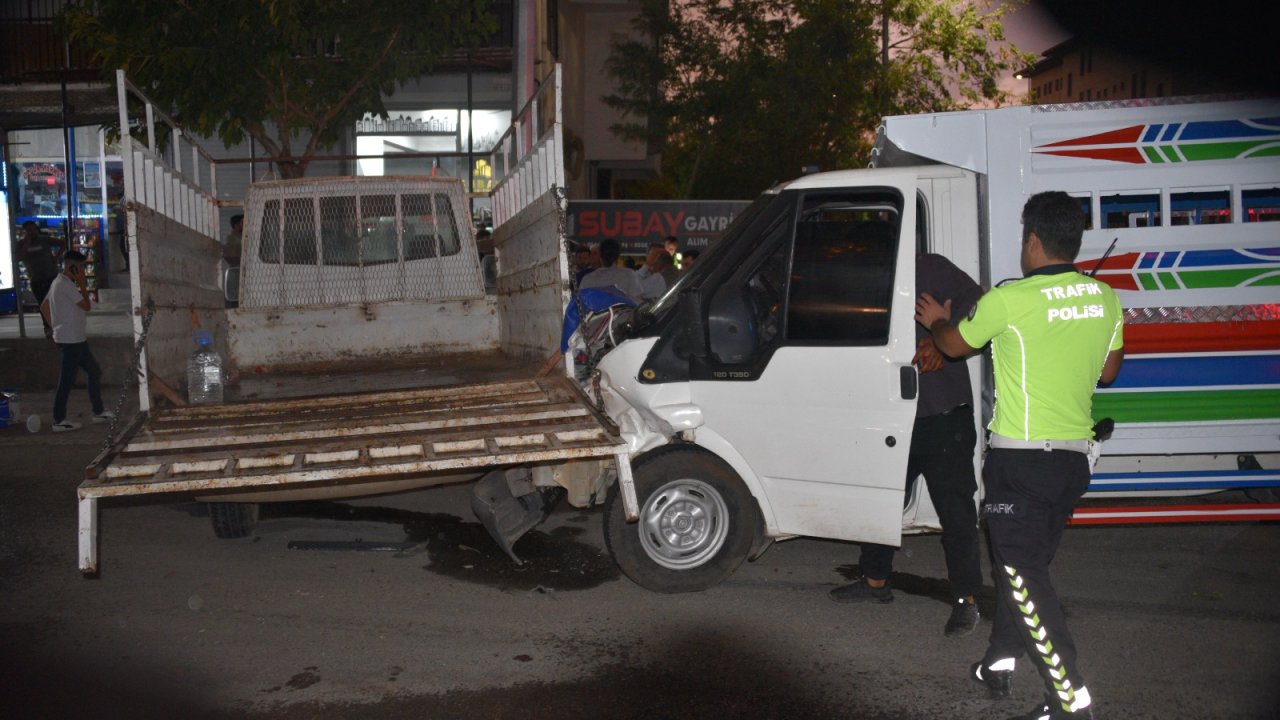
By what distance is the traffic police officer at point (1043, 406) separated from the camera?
388cm

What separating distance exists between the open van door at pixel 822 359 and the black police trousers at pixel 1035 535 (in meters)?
1.17

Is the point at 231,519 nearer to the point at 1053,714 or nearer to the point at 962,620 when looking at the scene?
the point at 962,620

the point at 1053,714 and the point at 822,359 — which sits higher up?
the point at 822,359

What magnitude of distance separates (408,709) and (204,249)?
4.79 metres

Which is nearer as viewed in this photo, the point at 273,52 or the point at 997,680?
the point at 997,680

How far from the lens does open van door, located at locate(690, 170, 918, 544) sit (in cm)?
516

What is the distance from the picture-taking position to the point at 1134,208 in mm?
5824

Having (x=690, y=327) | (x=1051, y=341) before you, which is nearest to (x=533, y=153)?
(x=690, y=327)

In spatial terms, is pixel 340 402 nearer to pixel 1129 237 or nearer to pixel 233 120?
pixel 1129 237

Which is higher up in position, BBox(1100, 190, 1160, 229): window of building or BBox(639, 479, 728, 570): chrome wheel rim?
BBox(1100, 190, 1160, 229): window of building

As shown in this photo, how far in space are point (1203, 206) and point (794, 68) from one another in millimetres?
22312

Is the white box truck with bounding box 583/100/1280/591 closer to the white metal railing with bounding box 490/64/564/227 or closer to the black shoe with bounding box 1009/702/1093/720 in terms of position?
the white metal railing with bounding box 490/64/564/227

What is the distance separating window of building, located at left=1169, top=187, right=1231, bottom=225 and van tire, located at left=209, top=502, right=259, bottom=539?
18.7ft

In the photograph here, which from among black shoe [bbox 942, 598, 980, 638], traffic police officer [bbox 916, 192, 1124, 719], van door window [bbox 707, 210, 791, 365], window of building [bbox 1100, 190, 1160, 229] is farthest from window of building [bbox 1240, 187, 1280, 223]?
black shoe [bbox 942, 598, 980, 638]
